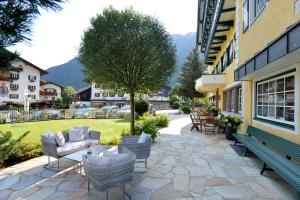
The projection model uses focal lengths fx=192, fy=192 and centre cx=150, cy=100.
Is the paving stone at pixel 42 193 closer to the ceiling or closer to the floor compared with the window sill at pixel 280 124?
closer to the floor

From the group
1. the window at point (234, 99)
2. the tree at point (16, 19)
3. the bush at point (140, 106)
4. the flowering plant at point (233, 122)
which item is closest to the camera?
the tree at point (16, 19)

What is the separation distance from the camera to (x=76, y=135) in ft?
22.4

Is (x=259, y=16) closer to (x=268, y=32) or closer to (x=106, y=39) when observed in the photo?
(x=268, y=32)

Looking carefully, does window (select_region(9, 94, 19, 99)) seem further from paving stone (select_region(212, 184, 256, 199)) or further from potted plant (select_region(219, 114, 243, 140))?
paving stone (select_region(212, 184, 256, 199))

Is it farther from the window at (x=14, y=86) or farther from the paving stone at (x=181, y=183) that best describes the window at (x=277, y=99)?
the window at (x=14, y=86)

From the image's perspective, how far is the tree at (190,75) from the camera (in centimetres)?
3092

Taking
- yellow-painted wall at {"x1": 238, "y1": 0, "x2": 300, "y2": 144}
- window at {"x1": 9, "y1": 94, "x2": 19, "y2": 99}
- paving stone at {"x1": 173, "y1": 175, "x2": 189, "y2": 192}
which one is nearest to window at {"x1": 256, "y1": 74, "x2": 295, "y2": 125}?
yellow-painted wall at {"x1": 238, "y1": 0, "x2": 300, "y2": 144}

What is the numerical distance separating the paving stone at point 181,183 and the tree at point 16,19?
3.97m

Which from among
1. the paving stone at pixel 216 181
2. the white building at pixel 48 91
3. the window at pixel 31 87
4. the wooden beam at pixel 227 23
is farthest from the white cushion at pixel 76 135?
the white building at pixel 48 91

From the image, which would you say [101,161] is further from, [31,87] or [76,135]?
[31,87]

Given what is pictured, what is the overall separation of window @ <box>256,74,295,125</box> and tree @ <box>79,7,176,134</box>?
4.12m

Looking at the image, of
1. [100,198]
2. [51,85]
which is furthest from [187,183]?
[51,85]

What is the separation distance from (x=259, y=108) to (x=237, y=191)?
468cm

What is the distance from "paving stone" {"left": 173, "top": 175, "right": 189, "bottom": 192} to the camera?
14.2 feet
